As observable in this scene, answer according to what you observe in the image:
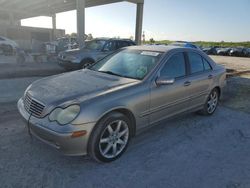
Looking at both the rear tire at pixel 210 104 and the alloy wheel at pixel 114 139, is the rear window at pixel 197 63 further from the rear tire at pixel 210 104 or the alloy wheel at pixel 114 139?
the alloy wheel at pixel 114 139

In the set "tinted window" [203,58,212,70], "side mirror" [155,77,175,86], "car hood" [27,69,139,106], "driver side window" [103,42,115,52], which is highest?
"driver side window" [103,42,115,52]

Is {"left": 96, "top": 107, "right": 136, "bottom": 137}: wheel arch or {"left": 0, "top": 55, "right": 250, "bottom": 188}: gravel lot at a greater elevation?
{"left": 96, "top": 107, "right": 136, "bottom": 137}: wheel arch

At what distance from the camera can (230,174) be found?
9.97 ft

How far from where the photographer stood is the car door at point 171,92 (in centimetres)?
363

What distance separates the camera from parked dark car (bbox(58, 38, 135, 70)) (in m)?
9.60

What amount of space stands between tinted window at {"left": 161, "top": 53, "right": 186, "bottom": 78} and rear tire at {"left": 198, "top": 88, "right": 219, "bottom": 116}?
1.25m

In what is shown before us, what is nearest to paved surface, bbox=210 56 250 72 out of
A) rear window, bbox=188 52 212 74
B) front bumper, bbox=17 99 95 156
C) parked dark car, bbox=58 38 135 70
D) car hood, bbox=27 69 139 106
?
parked dark car, bbox=58 38 135 70

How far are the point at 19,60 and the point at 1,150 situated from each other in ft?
34.3

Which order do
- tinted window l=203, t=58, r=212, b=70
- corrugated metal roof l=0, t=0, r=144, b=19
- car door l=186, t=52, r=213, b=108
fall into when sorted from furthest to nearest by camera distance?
corrugated metal roof l=0, t=0, r=144, b=19
tinted window l=203, t=58, r=212, b=70
car door l=186, t=52, r=213, b=108

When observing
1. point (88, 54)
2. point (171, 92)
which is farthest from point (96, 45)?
point (171, 92)

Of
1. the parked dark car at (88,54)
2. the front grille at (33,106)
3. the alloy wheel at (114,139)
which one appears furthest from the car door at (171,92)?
the parked dark car at (88,54)

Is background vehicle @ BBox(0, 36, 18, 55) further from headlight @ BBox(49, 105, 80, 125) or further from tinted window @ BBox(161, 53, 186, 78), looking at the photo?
headlight @ BBox(49, 105, 80, 125)

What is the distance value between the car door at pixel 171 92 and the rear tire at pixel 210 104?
3.04 ft

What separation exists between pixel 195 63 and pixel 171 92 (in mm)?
1136
